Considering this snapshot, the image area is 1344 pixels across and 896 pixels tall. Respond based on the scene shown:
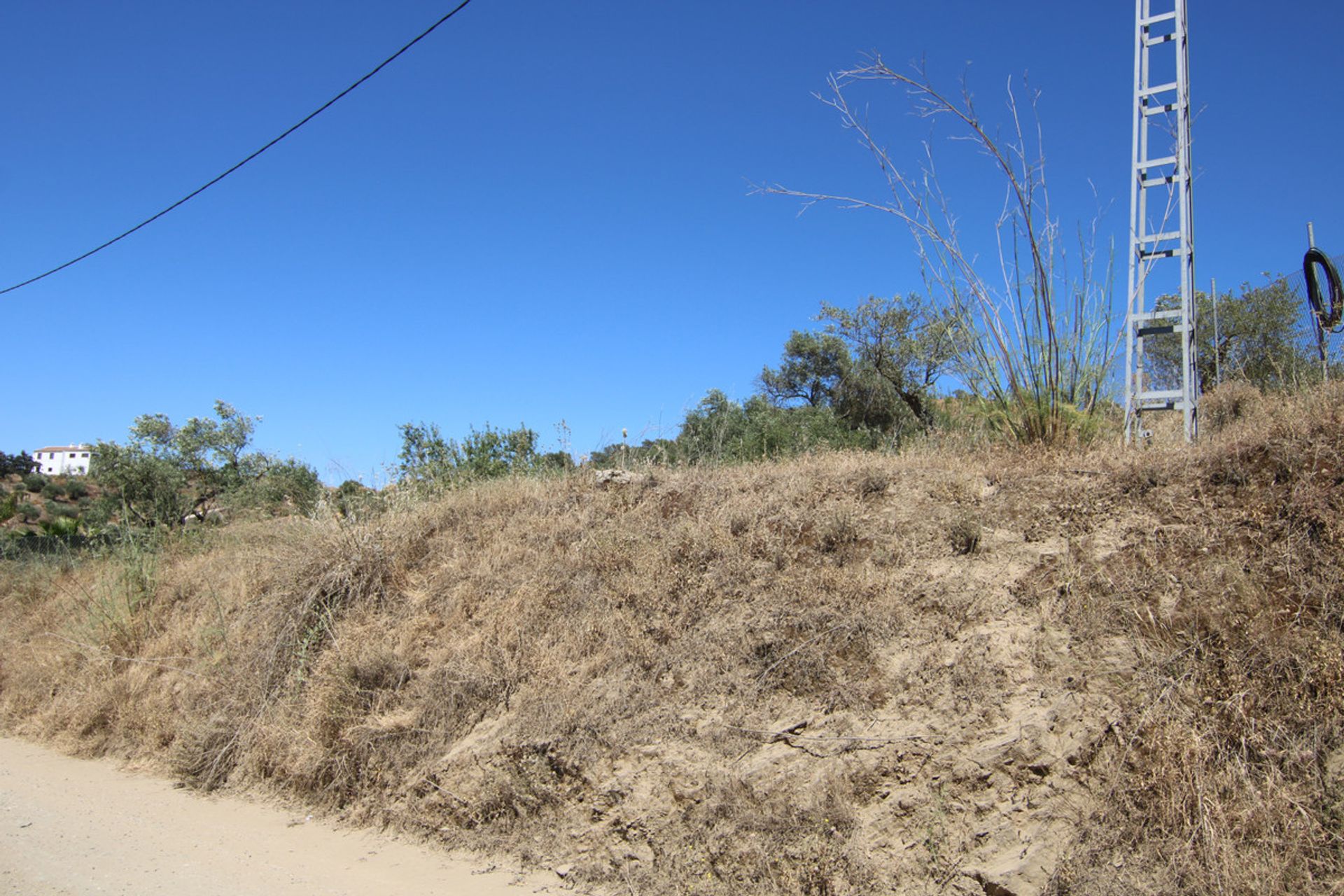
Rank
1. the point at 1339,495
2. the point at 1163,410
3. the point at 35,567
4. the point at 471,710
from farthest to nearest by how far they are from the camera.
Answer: the point at 35,567
the point at 1163,410
the point at 471,710
the point at 1339,495

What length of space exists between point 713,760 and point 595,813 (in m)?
0.85

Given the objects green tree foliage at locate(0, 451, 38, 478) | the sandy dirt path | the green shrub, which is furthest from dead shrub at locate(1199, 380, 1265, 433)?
green tree foliage at locate(0, 451, 38, 478)

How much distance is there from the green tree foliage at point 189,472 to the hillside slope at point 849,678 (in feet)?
22.4

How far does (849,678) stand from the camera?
534 cm

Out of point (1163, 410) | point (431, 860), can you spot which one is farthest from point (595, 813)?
point (1163, 410)

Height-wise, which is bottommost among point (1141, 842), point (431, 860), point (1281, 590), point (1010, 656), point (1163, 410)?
point (431, 860)

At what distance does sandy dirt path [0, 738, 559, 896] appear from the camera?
524 centimetres

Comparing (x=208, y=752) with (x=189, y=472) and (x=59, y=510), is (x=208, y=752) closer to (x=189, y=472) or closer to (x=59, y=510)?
(x=189, y=472)

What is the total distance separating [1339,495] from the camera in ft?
16.1

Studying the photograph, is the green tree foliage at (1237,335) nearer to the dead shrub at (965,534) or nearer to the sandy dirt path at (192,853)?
the dead shrub at (965,534)

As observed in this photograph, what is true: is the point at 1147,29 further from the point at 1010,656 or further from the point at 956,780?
the point at 956,780

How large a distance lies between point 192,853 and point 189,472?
24.2m

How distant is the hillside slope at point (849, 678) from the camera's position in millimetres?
4211

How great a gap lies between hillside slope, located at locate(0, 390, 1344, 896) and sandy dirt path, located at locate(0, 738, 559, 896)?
0.92ft
